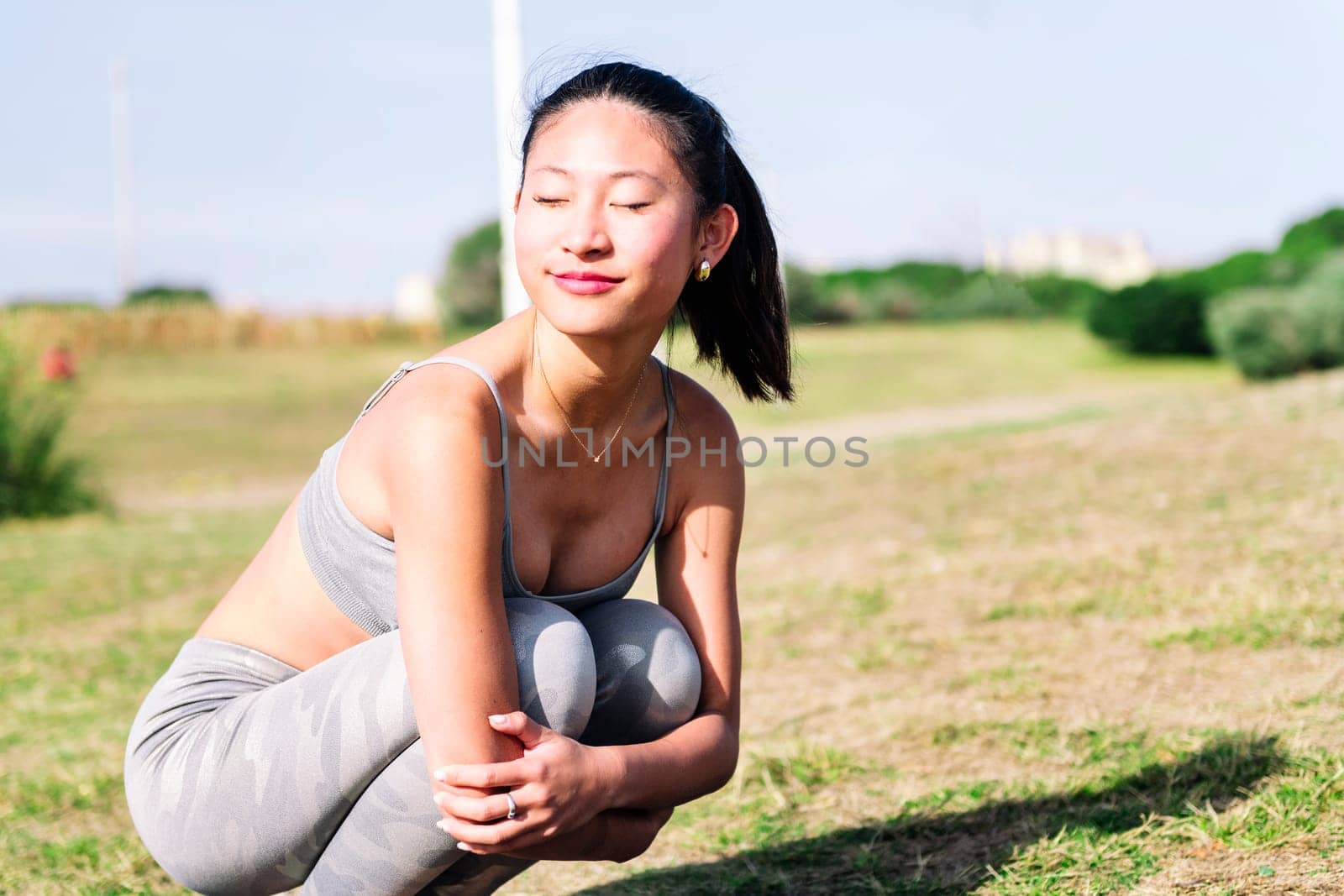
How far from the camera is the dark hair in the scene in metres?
2.10

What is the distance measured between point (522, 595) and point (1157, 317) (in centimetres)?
1751

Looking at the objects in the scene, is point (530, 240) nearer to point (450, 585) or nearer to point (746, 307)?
point (746, 307)

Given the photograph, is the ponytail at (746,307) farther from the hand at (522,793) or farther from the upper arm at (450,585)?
the hand at (522,793)

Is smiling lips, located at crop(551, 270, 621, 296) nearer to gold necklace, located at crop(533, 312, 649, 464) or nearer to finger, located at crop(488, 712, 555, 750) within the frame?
gold necklace, located at crop(533, 312, 649, 464)

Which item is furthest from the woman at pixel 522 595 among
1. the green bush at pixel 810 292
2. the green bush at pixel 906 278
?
Result: the green bush at pixel 810 292

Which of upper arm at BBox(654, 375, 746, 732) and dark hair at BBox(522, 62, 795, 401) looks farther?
upper arm at BBox(654, 375, 746, 732)

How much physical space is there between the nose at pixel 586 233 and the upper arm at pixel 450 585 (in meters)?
0.30

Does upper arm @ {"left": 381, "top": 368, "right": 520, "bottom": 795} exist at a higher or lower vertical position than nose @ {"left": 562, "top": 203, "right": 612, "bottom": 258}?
lower

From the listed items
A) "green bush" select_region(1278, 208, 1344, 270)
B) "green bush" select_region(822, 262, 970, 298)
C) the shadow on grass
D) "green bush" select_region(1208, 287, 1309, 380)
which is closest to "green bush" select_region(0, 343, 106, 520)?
the shadow on grass

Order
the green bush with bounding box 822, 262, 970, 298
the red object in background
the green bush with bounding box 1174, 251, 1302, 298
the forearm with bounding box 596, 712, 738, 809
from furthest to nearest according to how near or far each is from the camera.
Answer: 1. the green bush with bounding box 822, 262, 970, 298
2. the green bush with bounding box 1174, 251, 1302, 298
3. the red object in background
4. the forearm with bounding box 596, 712, 738, 809

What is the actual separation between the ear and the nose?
19cm

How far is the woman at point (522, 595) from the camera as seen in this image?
192 centimetres

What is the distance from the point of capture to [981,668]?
4199 mm

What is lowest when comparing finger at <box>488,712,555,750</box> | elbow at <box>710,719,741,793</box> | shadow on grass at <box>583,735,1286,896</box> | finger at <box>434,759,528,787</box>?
shadow on grass at <box>583,735,1286,896</box>
